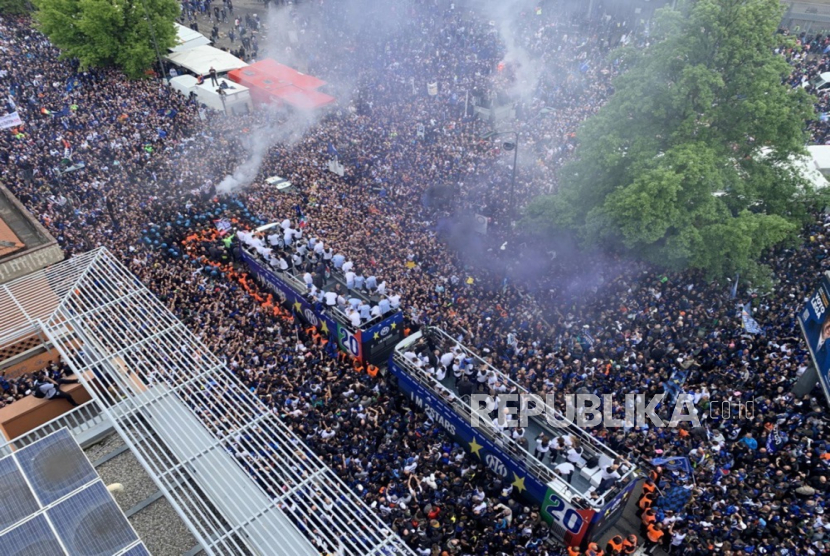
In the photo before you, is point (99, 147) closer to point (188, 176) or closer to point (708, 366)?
point (188, 176)

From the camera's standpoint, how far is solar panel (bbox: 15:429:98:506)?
8.94 metres

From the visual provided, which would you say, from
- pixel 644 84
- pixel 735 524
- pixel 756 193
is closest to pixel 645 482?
pixel 735 524

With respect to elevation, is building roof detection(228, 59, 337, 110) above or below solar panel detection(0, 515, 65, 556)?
above

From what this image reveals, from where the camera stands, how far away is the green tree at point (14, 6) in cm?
4388

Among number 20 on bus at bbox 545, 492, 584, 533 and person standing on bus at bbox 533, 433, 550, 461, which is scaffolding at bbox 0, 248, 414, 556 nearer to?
number 20 on bus at bbox 545, 492, 584, 533

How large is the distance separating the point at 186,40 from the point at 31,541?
3865 cm

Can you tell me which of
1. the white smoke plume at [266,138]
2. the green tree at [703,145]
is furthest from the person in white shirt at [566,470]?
the white smoke plume at [266,138]

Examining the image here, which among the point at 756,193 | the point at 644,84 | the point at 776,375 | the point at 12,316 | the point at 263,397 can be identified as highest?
the point at 644,84

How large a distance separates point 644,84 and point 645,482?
Result: 40.0ft

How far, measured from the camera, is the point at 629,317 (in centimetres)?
1847

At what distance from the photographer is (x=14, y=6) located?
44375 mm

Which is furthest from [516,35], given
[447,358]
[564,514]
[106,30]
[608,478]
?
[564,514]

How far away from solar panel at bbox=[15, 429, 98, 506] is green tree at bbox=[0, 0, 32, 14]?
48678mm

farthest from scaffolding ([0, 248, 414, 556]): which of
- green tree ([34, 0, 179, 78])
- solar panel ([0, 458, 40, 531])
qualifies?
green tree ([34, 0, 179, 78])
